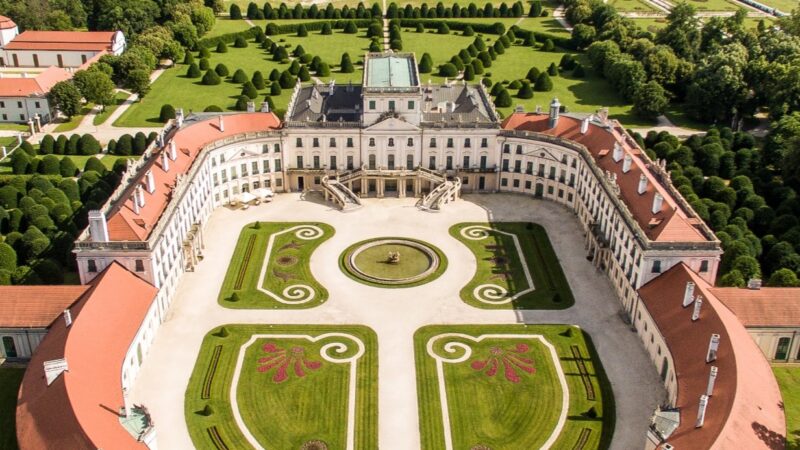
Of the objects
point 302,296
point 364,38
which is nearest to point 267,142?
point 302,296

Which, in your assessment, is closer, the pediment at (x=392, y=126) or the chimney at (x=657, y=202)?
the chimney at (x=657, y=202)

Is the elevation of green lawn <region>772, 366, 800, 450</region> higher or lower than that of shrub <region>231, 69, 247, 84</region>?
lower

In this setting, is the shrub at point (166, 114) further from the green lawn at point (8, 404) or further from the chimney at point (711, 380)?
the chimney at point (711, 380)

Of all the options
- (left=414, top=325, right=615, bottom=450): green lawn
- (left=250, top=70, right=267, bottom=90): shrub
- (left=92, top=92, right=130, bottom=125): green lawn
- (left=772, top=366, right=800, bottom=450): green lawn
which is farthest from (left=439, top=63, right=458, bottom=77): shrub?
(left=772, top=366, right=800, bottom=450): green lawn

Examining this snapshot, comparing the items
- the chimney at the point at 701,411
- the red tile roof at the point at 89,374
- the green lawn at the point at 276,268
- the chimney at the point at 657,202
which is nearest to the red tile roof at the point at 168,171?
the red tile roof at the point at 89,374

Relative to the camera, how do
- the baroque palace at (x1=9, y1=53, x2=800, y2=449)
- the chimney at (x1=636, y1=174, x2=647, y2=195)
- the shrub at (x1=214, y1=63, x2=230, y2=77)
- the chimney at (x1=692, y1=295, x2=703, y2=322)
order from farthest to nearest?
the shrub at (x1=214, y1=63, x2=230, y2=77) < the chimney at (x1=636, y1=174, x2=647, y2=195) < the chimney at (x1=692, y1=295, x2=703, y2=322) < the baroque palace at (x1=9, y1=53, x2=800, y2=449)

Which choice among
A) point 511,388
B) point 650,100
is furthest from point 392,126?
point 650,100

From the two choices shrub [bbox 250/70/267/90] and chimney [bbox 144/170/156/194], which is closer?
chimney [bbox 144/170/156/194]

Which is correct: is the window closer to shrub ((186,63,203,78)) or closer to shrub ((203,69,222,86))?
shrub ((203,69,222,86))
